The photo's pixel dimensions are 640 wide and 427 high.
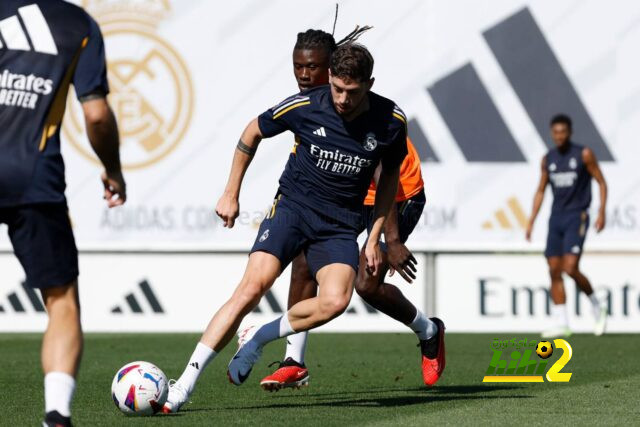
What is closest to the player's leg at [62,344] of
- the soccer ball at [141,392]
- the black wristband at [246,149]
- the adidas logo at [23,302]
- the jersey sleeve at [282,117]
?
the soccer ball at [141,392]

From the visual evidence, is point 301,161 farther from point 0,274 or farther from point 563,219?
point 0,274

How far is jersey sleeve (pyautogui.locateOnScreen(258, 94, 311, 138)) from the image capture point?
7828 mm

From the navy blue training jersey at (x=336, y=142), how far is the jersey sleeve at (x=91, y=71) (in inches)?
88.6

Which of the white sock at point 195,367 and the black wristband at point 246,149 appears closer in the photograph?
the white sock at point 195,367

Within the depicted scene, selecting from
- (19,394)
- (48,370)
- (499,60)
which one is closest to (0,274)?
(499,60)

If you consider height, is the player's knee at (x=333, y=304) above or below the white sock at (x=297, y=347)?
above

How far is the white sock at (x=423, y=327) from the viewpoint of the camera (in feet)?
30.0

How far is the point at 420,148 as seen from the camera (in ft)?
→ 54.7

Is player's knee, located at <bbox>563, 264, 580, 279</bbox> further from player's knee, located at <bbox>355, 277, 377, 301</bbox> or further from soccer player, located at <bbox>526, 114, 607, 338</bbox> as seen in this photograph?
player's knee, located at <bbox>355, 277, 377, 301</bbox>

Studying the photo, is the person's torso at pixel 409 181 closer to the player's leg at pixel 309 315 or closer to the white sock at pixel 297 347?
the white sock at pixel 297 347

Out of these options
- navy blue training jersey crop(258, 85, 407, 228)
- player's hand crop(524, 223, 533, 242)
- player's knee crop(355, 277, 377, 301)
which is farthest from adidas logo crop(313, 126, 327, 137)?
player's hand crop(524, 223, 533, 242)

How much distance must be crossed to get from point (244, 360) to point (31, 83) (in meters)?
2.83

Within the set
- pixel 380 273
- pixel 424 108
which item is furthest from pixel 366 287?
pixel 424 108

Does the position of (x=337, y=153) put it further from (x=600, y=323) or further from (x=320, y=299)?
(x=600, y=323)
